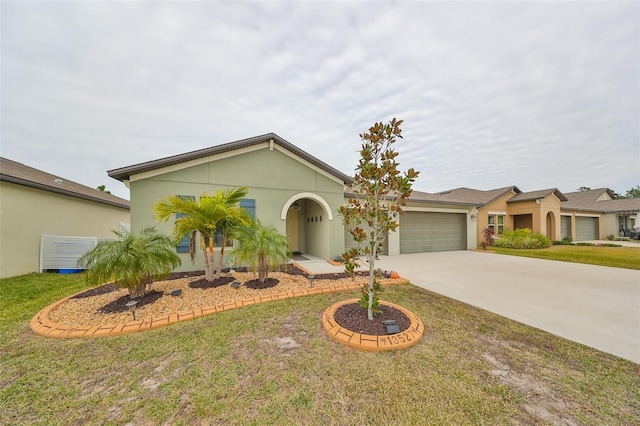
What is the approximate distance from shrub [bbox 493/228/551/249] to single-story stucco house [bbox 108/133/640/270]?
5.20 ft

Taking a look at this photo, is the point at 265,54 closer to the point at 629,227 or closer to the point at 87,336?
the point at 87,336

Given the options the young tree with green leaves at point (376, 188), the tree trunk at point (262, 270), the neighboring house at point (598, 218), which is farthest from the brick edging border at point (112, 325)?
the neighboring house at point (598, 218)

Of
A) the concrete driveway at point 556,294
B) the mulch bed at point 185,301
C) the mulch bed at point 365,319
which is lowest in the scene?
the concrete driveway at point 556,294

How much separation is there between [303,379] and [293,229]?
959cm

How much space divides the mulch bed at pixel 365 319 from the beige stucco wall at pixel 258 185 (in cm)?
517

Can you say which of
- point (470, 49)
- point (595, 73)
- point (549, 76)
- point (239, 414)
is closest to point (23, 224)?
point (239, 414)

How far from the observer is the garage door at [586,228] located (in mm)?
20906

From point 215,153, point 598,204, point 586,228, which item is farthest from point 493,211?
point 215,153

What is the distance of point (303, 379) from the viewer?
97.7 inches

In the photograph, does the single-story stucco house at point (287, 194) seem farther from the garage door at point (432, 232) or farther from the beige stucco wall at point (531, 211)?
the beige stucco wall at point (531, 211)

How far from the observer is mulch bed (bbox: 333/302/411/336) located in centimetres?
341

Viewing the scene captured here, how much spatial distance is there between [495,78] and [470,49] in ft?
6.98

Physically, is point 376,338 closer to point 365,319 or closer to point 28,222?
point 365,319

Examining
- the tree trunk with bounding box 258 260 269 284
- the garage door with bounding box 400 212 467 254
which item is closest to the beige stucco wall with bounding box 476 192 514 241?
the garage door with bounding box 400 212 467 254
